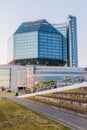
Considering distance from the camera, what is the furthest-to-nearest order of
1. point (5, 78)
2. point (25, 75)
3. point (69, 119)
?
1. point (5, 78)
2. point (25, 75)
3. point (69, 119)

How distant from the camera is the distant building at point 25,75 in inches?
6521

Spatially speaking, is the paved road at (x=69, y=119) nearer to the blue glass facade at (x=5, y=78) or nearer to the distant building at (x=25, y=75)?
the distant building at (x=25, y=75)

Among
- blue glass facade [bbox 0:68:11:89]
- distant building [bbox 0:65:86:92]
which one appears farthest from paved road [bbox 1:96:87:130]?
blue glass facade [bbox 0:68:11:89]

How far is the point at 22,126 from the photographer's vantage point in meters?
12.7

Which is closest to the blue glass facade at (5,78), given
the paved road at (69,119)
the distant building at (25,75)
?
the distant building at (25,75)

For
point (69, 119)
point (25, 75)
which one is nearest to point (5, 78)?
point (25, 75)

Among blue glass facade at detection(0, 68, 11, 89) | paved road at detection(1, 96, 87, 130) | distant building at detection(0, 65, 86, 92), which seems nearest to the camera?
paved road at detection(1, 96, 87, 130)

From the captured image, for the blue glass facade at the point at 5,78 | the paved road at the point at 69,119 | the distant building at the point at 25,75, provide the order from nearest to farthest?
1. the paved road at the point at 69,119
2. the distant building at the point at 25,75
3. the blue glass facade at the point at 5,78

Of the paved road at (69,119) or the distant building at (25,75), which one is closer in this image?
the paved road at (69,119)

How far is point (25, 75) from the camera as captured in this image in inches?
6580

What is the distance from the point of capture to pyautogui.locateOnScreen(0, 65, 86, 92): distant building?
543 ft

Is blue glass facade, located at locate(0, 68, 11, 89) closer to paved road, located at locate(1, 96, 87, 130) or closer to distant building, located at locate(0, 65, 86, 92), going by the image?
distant building, located at locate(0, 65, 86, 92)

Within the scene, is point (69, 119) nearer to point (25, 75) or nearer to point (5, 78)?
point (25, 75)

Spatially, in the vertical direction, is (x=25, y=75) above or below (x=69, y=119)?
above
